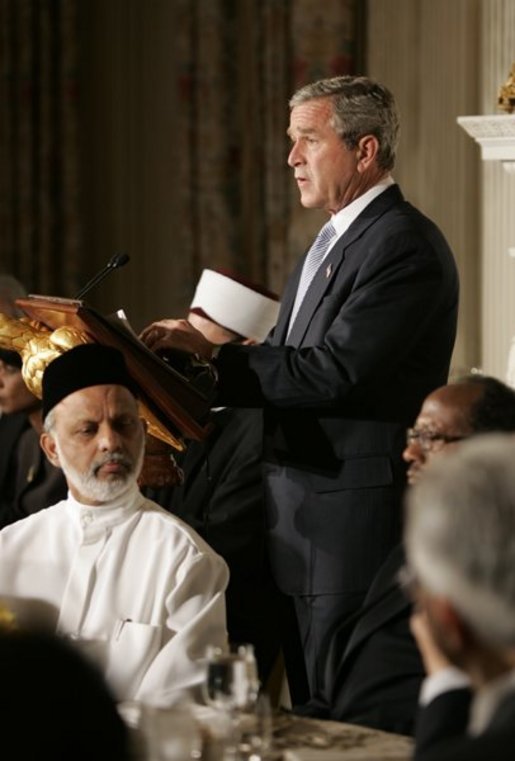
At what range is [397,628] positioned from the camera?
10.7 ft

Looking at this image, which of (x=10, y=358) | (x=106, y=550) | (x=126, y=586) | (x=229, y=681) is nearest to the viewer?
(x=229, y=681)

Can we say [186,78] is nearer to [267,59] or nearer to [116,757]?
[267,59]

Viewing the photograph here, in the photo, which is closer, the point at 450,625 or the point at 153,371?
the point at 450,625

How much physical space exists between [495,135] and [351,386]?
1715 millimetres

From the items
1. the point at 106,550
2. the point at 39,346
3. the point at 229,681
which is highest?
the point at 39,346

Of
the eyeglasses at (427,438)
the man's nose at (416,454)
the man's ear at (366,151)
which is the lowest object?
the man's nose at (416,454)

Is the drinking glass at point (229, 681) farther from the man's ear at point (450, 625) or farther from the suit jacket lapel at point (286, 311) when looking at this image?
the suit jacket lapel at point (286, 311)

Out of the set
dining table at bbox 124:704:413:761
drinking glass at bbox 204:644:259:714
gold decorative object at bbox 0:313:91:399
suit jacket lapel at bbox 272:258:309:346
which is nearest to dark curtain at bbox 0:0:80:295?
suit jacket lapel at bbox 272:258:309:346

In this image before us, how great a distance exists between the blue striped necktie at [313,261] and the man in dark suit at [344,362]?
1cm

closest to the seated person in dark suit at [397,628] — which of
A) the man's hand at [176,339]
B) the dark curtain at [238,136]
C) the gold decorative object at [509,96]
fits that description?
the man's hand at [176,339]

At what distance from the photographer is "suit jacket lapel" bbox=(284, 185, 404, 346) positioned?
390 cm

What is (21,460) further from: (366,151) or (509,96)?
(366,151)

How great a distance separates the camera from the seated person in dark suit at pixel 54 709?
1.33 metres

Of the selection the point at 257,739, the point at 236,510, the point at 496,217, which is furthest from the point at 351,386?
the point at 496,217
